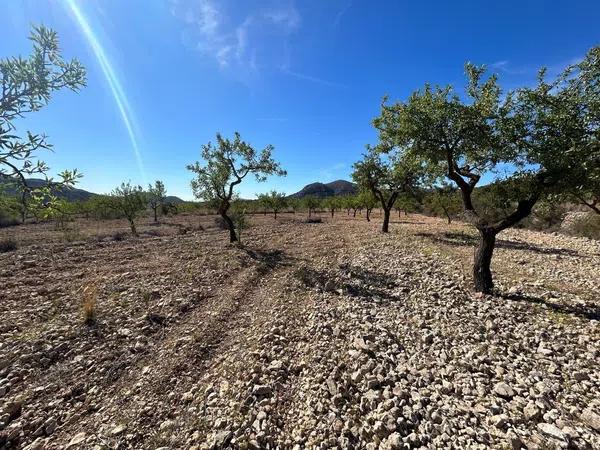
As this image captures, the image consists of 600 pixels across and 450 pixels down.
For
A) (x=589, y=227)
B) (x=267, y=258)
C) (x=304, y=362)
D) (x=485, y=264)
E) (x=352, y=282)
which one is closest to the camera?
(x=304, y=362)

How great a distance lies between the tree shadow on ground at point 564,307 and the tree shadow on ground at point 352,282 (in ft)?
12.6

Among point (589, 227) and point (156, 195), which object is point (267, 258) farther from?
point (156, 195)

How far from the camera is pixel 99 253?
1711 cm

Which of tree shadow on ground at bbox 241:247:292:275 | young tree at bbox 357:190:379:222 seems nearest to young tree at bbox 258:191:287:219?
young tree at bbox 357:190:379:222

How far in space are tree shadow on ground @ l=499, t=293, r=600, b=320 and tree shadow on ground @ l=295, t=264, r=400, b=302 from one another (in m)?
3.85

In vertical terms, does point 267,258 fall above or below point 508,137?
below

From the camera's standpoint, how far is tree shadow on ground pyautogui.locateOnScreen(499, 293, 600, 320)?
7.14 m

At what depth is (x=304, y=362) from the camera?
591cm

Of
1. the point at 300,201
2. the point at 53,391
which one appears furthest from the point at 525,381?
the point at 300,201

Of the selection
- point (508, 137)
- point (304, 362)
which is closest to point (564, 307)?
point (508, 137)

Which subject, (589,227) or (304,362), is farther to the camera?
(589,227)

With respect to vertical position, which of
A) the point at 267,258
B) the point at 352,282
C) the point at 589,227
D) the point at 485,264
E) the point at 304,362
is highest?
the point at 589,227

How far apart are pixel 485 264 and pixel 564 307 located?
89.5 inches

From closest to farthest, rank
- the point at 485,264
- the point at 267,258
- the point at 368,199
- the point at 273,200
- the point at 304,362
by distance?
the point at 304,362 → the point at 485,264 → the point at 267,258 → the point at 368,199 → the point at 273,200
